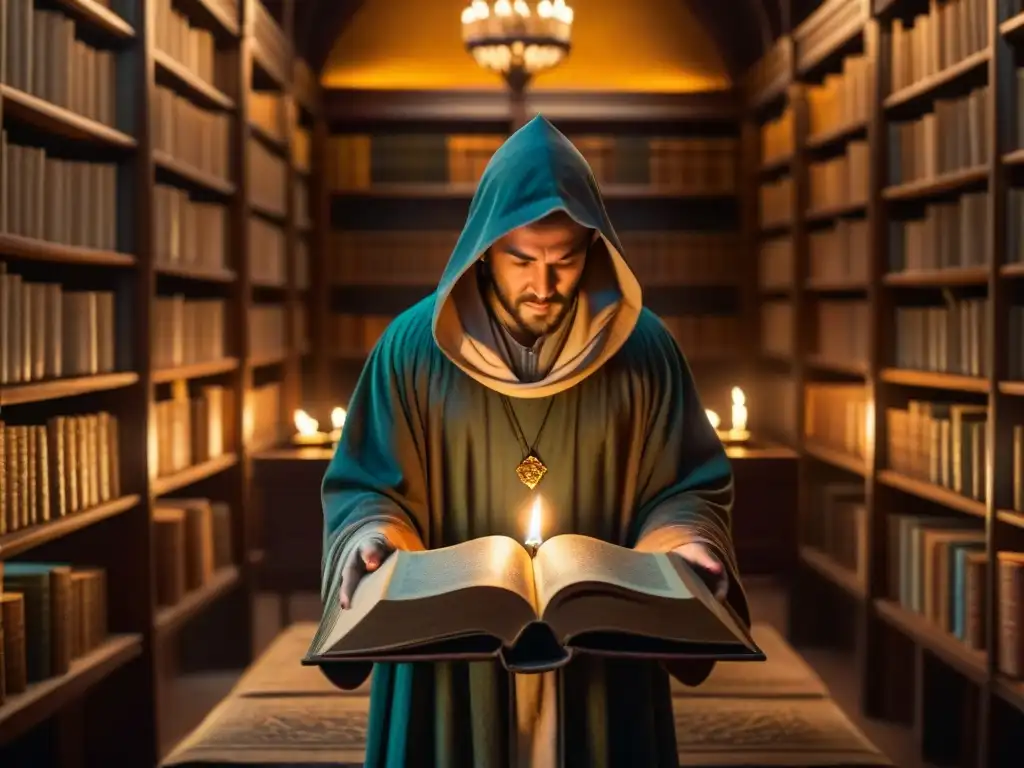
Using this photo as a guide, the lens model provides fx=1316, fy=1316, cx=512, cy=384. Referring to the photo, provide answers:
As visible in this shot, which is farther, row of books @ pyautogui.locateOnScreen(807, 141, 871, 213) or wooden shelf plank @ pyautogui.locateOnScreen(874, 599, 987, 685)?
row of books @ pyautogui.locateOnScreen(807, 141, 871, 213)

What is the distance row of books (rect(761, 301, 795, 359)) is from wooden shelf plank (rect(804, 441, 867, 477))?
18.6 inches

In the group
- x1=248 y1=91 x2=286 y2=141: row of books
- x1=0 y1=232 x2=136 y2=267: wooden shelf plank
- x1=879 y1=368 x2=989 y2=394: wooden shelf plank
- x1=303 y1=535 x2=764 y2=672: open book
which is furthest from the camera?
x1=248 y1=91 x2=286 y2=141: row of books

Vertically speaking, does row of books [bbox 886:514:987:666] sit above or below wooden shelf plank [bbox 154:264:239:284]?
below

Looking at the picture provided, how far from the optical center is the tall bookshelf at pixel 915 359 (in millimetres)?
3459

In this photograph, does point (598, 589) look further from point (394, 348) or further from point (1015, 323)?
point (1015, 323)

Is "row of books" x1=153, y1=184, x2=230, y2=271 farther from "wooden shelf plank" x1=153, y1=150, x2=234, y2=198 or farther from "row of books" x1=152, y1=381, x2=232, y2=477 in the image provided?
"row of books" x1=152, y1=381, x2=232, y2=477

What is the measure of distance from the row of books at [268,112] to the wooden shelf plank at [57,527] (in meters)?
1.91

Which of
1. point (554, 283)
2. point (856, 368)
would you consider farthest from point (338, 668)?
point (856, 368)

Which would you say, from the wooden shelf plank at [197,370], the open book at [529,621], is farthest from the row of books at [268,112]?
the open book at [529,621]

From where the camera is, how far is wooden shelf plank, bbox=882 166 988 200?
368cm

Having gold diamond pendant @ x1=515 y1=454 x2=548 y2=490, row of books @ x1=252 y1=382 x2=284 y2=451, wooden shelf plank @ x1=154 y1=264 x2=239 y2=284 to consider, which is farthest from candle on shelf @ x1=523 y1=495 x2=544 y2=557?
row of books @ x1=252 y1=382 x2=284 y2=451

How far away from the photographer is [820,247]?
5.43 m

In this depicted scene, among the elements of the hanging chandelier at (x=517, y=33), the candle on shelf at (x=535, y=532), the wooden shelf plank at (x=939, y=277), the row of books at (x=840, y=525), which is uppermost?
the hanging chandelier at (x=517, y=33)

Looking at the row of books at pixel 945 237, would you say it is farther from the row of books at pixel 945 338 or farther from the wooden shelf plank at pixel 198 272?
the wooden shelf plank at pixel 198 272
